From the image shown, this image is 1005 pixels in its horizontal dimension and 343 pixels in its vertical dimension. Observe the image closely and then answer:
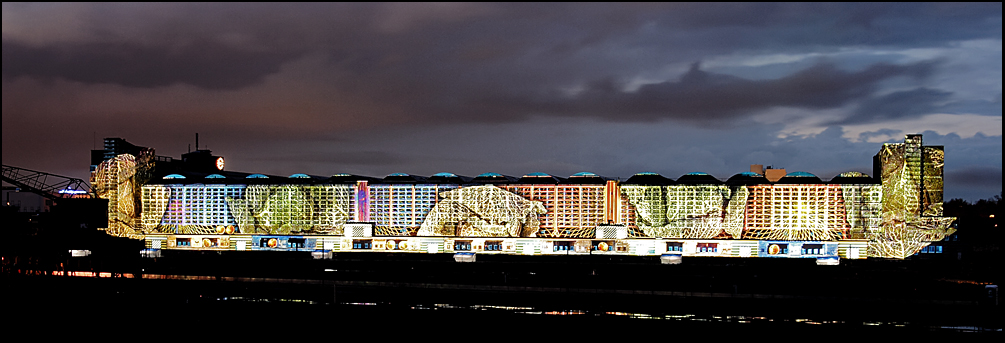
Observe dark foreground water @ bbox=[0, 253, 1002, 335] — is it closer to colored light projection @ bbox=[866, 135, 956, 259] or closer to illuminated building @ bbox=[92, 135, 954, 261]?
colored light projection @ bbox=[866, 135, 956, 259]

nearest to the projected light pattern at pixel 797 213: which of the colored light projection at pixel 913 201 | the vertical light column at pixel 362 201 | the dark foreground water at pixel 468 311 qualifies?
the colored light projection at pixel 913 201

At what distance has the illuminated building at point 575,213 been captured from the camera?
117938 millimetres

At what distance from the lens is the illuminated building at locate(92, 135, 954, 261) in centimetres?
11794

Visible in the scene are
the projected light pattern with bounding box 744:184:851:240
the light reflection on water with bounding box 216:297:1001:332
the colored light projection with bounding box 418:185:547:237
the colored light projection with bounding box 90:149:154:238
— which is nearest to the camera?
the light reflection on water with bounding box 216:297:1001:332

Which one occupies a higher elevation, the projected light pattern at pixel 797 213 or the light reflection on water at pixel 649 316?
the projected light pattern at pixel 797 213

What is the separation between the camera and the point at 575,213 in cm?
12506

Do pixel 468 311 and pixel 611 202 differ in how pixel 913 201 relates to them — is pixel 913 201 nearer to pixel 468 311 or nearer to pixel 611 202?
pixel 611 202

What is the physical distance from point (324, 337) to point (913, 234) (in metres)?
89.7

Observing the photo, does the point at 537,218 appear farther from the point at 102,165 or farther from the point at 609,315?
the point at 102,165

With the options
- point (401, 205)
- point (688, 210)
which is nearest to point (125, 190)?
point (401, 205)

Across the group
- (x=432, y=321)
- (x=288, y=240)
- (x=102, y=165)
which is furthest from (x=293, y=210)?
(x=432, y=321)

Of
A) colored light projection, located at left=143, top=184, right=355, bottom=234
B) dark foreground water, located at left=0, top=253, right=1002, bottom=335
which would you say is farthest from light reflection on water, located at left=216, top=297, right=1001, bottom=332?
colored light projection, located at left=143, top=184, right=355, bottom=234

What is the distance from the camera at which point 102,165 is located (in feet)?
491

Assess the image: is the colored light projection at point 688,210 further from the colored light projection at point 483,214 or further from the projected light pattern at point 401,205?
the projected light pattern at point 401,205
